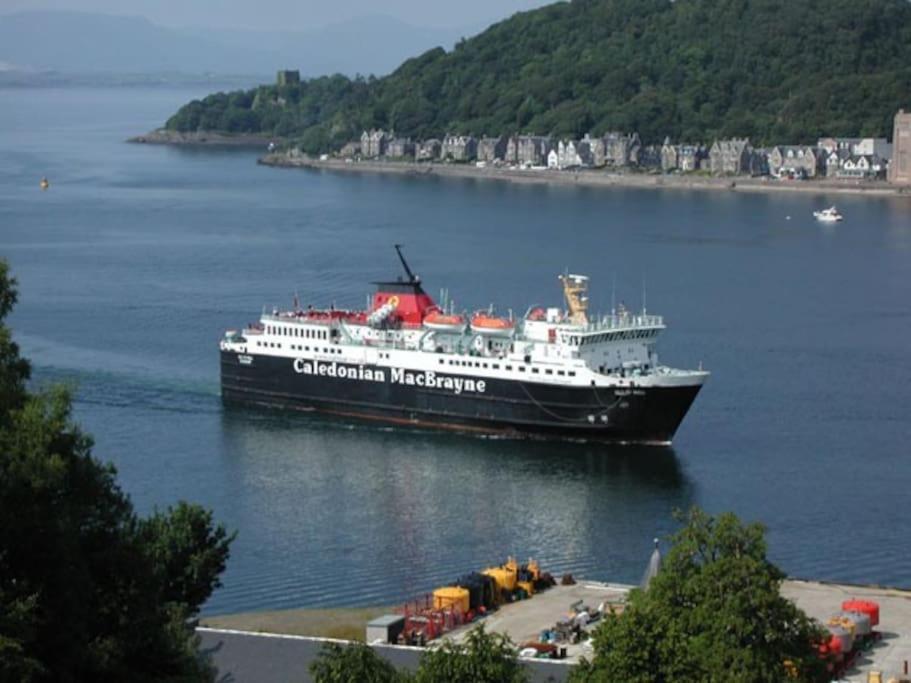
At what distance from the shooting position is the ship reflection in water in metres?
18.3

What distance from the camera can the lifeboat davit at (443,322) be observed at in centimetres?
2588

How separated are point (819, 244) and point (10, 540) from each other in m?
42.9

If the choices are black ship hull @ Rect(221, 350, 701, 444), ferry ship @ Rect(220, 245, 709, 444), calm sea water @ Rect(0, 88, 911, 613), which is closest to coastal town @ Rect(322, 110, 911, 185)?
calm sea water @ Rect(0, 88, 911, 613)

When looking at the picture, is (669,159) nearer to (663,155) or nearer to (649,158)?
(663,155)

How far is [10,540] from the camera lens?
9297mm

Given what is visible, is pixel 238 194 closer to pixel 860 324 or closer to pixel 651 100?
pixel 651 100

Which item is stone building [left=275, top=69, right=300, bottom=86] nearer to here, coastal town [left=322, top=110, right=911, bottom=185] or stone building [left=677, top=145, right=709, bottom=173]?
coastal town [left=322, top=110, right=911, bottom=185]

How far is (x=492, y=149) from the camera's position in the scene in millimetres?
87250

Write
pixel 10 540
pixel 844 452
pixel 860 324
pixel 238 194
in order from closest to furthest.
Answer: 1. pixel 10 540
2. pixel 844 452
3. pixel 860 324
4. pixel 238 194

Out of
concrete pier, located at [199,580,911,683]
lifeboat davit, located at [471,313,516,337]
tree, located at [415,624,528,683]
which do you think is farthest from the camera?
lifeboat davit, located at [471,313,516,337]

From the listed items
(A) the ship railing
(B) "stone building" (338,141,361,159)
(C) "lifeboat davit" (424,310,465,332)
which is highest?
(B) "stone building" (338,141,361,159)

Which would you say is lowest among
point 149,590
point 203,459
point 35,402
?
point 203,459

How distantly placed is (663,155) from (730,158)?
10.9 ft

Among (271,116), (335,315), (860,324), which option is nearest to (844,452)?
(335,315)
